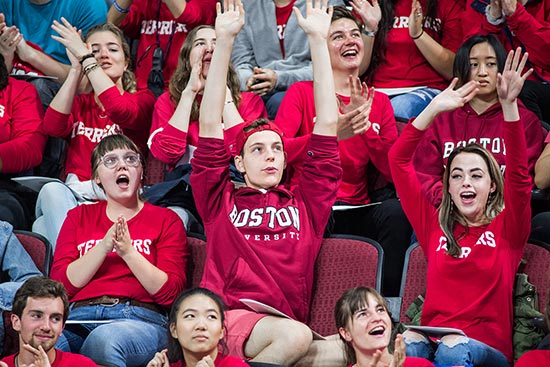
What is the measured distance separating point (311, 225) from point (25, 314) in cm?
108

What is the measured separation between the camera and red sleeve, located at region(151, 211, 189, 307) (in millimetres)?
4124

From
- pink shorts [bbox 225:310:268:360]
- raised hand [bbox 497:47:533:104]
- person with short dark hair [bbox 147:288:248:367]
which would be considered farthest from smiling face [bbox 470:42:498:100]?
person with short dark hair [bbox 147:288:248:367]

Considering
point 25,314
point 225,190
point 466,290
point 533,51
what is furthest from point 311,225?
point 533,51

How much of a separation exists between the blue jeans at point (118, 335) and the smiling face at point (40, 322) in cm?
15

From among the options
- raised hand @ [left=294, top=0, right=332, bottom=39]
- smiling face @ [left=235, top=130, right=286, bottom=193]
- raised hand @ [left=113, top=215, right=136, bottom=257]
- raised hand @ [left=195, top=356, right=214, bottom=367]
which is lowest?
raised hand @ [left=195, top=356, right=214, bottom=367]

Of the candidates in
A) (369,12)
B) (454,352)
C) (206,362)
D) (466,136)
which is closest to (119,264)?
(206,362)

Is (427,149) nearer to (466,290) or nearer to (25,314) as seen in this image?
(466,290)

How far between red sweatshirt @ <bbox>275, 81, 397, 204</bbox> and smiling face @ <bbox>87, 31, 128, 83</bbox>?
821mm

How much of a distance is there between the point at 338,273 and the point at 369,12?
1.46 metres

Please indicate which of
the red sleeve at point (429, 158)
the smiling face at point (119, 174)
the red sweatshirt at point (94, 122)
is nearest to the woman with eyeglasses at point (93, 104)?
the red sweatshirt at point (94, 122)

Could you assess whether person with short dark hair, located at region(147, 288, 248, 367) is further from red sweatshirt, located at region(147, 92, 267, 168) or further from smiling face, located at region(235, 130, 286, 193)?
red sweatshirt, located at region(147, 92, 267, 168)

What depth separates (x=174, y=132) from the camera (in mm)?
4703

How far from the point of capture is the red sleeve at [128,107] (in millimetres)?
4930

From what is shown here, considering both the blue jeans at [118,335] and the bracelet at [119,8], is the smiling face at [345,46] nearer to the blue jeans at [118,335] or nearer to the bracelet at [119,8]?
the bracelet at [119,8]
